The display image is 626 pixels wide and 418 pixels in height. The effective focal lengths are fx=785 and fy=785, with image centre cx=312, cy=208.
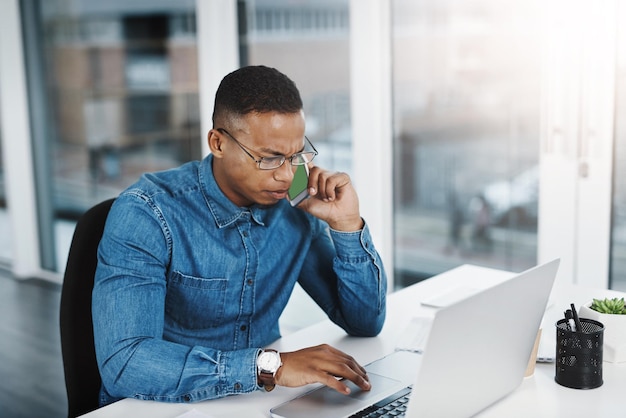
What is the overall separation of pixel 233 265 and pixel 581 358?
0.67 metres

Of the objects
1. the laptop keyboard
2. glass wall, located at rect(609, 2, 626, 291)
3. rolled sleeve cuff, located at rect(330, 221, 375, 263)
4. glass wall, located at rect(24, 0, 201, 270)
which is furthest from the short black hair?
glass wall, located at rect(24, 0, 201, 270)

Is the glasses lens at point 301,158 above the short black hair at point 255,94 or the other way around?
the other way around

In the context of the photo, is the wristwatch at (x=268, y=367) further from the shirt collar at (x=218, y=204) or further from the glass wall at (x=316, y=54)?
the glass wall at (x=316, y=54)

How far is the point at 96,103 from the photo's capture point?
4.44m

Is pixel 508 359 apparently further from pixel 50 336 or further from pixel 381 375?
pixel 50 336

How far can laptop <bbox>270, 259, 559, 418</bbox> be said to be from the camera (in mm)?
1066

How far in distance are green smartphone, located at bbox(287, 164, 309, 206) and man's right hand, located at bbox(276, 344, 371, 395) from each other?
16.4 inches

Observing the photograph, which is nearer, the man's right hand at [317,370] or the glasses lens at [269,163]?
the man's right hand at [317,370]

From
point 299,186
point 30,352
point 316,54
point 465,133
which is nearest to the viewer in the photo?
point 299,186

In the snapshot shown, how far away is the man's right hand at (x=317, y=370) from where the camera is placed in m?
1.29

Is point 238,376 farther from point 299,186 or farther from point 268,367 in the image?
point 299,186

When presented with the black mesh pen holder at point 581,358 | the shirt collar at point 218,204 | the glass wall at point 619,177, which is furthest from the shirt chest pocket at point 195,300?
the glass wall at point 619,177

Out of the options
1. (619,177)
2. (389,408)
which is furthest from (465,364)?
(619,177)

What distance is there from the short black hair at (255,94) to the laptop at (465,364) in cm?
53
